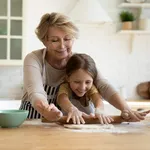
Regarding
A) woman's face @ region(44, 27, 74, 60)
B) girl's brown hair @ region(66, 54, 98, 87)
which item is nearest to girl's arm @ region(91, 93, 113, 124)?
girl's brown hair @ region(66, 54, 98, 87)

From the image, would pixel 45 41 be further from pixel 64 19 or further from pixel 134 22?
Answer: pixel 134 22

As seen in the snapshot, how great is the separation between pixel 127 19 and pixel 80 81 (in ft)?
7.46

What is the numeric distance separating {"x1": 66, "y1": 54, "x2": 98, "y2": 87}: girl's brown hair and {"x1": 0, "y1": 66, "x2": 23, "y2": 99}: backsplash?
2071 millimetres

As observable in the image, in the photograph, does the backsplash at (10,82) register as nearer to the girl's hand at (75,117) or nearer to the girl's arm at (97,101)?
the girl's arm at (97,101)

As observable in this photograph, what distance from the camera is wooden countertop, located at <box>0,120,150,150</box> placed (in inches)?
44.6

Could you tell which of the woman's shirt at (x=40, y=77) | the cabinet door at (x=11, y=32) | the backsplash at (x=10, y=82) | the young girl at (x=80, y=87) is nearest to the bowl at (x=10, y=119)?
the woman's shirt at (x=40, y=77)

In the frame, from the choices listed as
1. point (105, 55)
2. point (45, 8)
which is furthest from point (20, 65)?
point (105, 55)

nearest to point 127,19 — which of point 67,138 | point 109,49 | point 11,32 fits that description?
point 109,49

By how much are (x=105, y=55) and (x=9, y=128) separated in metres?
2.74

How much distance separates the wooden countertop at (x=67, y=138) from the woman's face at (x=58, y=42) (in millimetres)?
470

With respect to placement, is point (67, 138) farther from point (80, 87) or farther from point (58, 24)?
point (58, 24)

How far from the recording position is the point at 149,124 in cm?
172

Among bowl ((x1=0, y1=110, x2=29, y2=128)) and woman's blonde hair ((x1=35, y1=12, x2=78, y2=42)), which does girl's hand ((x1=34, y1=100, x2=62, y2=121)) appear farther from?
woman's blonde hair ((x1=35, y1=12, x2=78, y2=42))

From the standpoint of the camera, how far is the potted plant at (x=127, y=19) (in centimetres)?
403
